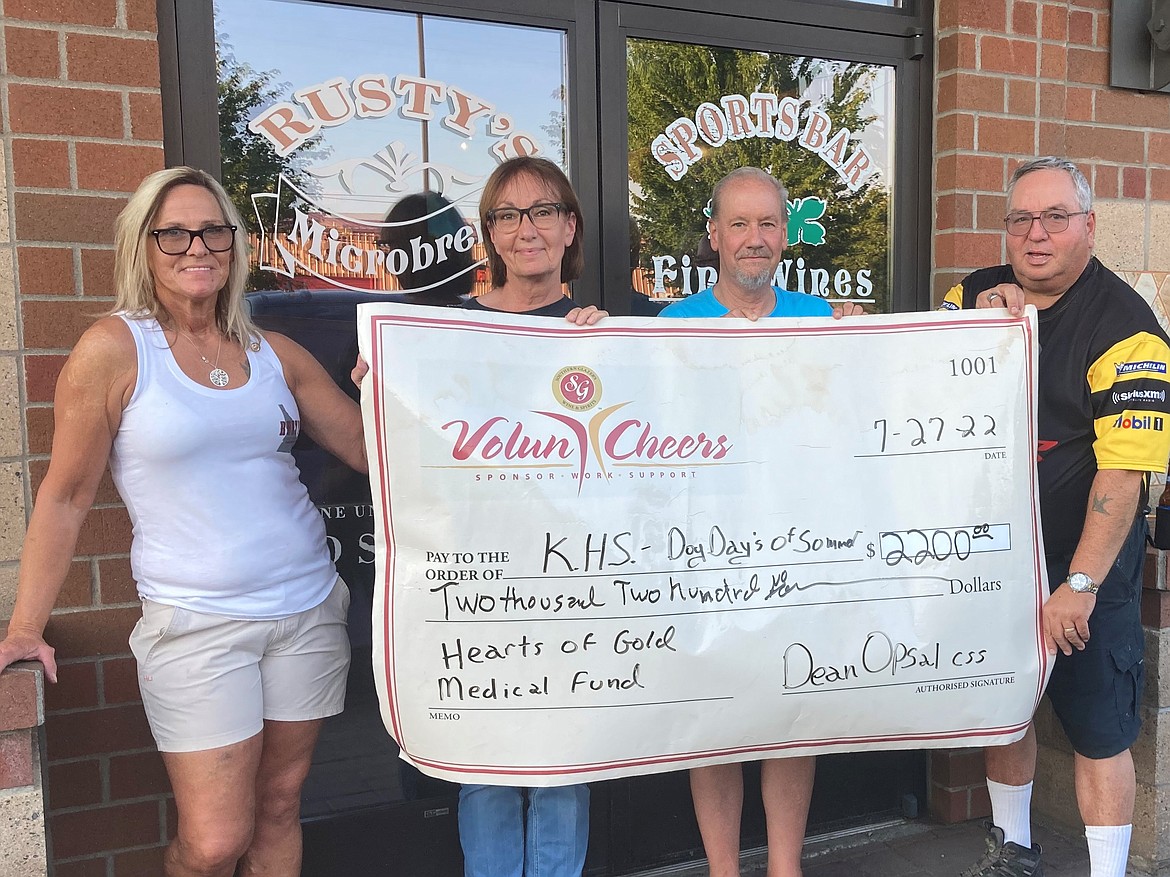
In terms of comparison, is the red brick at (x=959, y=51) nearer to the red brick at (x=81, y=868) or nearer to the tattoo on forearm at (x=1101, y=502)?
the tattoo on forearm at (x=1101, y=502)

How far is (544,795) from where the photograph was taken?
2.37 m

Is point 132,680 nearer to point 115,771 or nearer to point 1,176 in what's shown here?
point 115,771

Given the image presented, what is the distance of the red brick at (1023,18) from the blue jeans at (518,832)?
2.93 meters

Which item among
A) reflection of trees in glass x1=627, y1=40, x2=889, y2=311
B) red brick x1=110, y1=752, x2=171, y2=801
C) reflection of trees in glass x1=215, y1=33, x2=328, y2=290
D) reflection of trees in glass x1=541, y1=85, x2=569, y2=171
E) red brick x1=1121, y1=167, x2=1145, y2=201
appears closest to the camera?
red brick x1=110, y1=752, x2=171, y2=801

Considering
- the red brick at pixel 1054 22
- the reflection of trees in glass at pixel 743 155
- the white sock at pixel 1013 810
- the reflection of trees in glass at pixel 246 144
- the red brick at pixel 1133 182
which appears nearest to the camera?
the reflection of trees in glass at pixel 246 144

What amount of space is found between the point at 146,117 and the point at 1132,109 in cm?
339

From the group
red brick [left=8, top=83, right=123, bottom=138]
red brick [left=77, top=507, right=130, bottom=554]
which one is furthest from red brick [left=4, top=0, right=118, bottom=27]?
Answer: red brick [left=77, top=507, right=130, bottom=554]

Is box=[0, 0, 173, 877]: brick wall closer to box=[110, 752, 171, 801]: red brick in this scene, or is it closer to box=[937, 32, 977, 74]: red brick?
box=[110, 752, 171, 801]: red brick

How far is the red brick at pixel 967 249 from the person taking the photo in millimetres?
3361

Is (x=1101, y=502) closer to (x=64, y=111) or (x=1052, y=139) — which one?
(x=1052, y=139)

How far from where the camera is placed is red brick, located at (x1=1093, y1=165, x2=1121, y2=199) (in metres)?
3.60

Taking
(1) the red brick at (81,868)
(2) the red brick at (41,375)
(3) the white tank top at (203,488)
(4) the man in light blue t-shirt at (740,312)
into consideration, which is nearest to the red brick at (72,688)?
(1) the red brick at (81,868)

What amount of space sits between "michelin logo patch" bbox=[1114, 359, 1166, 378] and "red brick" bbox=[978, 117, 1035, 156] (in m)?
1.29

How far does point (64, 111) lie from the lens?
93.1 inches
